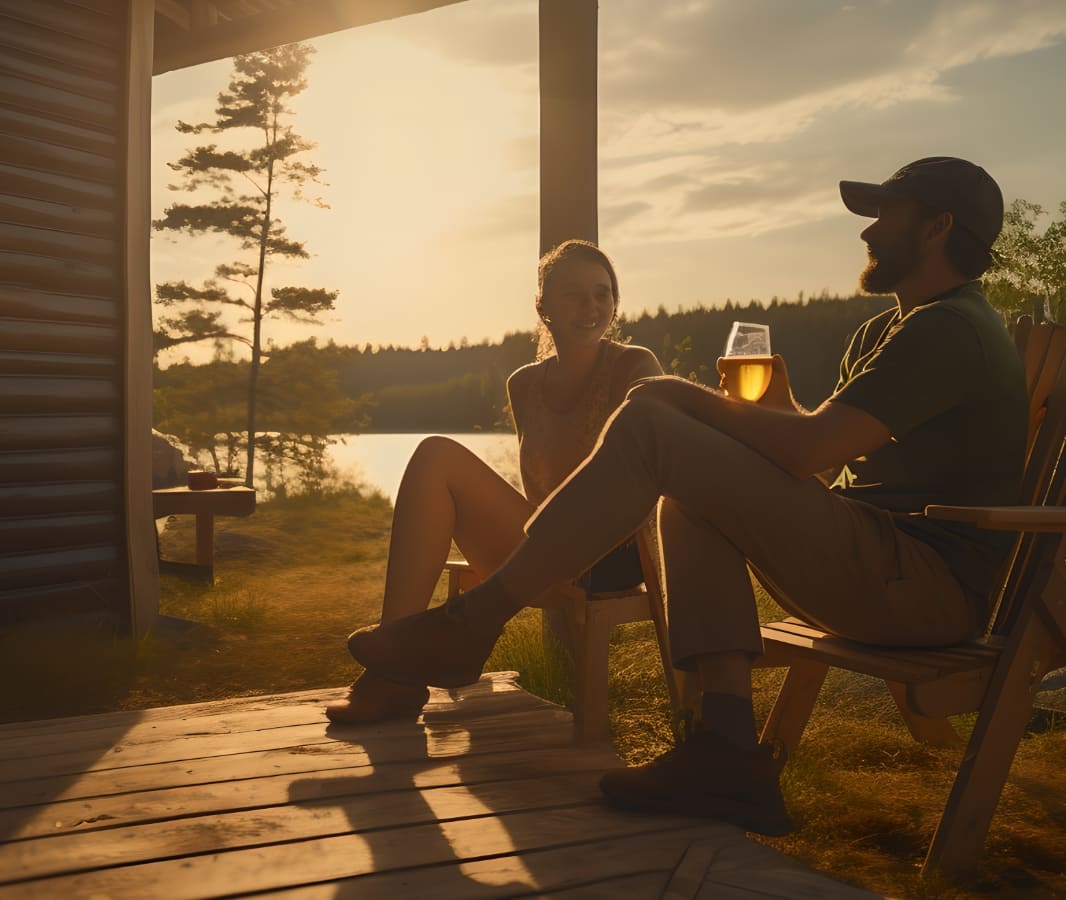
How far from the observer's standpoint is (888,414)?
2014mm

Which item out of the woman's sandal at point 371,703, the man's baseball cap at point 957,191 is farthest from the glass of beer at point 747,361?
the woman's sandal at point 371,703

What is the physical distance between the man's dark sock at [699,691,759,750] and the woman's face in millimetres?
1435

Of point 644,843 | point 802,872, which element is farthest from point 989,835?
point 644,843

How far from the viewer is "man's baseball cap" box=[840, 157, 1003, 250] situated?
88.1 inches

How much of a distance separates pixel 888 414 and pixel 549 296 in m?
1.41

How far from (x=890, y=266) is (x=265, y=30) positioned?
463cm

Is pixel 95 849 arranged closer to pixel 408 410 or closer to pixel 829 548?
pixel 829 548

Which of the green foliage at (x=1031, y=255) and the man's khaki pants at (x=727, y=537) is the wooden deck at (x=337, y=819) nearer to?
the man's khaki pants at (x=727, y=537)

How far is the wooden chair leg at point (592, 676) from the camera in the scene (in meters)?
2.59

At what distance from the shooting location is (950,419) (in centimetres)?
215

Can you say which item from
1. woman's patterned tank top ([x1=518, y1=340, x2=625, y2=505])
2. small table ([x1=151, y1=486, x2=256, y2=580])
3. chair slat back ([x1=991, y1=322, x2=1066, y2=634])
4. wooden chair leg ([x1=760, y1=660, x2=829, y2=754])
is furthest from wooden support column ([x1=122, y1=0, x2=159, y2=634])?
chair slat back ([x1=991, y1=322, x2=1066, y2=634])

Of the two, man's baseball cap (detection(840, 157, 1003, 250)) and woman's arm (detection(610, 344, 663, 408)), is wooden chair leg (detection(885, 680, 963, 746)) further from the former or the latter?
man's baseball cap (detection(840, 157, 1003, 250))

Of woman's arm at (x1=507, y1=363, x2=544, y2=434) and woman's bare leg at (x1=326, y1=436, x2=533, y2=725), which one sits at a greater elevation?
woman's arm at (x1=507, y1=363, x2=544, y2=434)

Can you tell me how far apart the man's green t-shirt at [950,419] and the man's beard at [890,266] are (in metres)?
0.11
